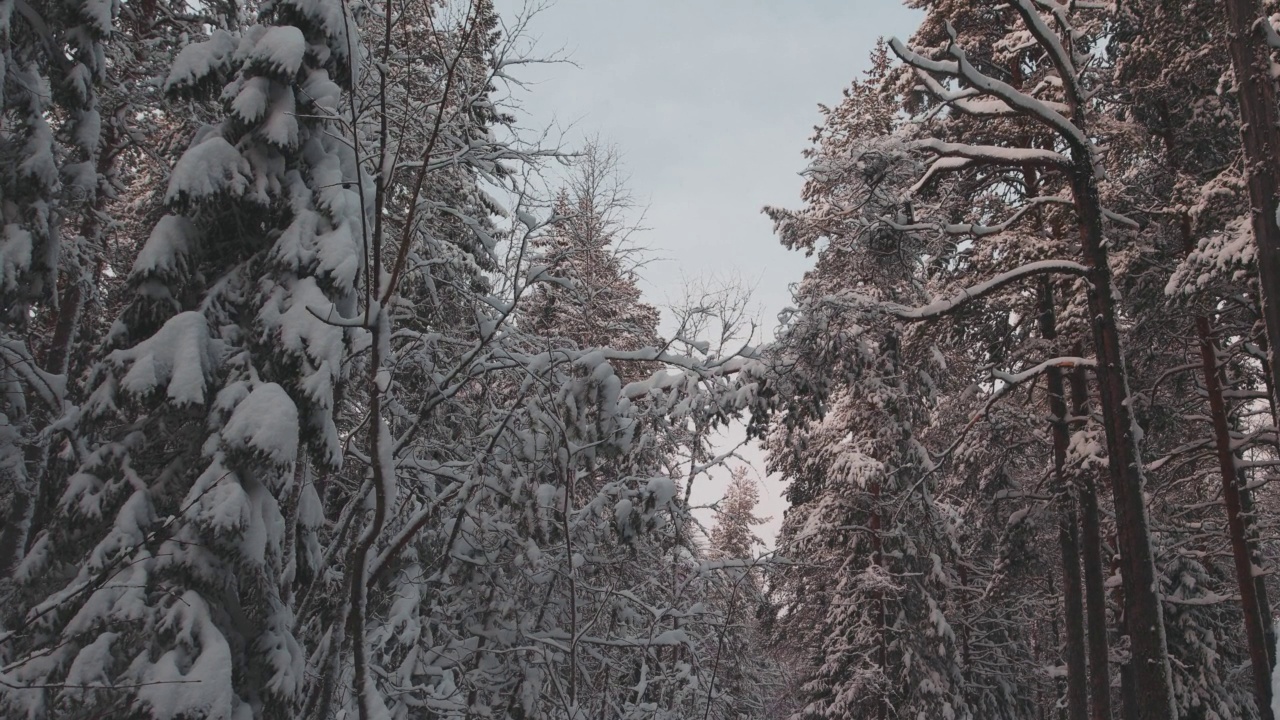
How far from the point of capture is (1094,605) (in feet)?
33.2

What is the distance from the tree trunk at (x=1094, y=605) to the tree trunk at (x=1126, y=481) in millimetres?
4042

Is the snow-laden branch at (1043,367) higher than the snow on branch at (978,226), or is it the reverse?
the snow on branch at (978,226)

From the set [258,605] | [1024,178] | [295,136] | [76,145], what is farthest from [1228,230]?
[76,145]

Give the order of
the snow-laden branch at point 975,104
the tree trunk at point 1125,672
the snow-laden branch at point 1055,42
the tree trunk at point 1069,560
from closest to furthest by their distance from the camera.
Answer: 1. the snow-laden branch at point 1055,42
2. the snow-laden branch at point 975,104
3. the tree trunk at point 1069,560
4. the tree trunk at point 1125,672

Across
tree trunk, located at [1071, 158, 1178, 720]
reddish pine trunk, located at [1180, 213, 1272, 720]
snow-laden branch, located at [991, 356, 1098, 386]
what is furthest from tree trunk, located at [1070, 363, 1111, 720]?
tree trunk, located at [1071, 158, 1178, 720]

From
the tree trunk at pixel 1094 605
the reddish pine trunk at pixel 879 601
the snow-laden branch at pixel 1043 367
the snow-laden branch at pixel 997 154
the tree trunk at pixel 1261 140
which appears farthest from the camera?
the reddish pine trunk at pixel 879 601

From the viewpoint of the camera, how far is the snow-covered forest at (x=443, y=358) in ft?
14.8

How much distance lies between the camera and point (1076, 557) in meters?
11.3

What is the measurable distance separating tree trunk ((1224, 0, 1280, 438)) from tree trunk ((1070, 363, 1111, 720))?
259 inches

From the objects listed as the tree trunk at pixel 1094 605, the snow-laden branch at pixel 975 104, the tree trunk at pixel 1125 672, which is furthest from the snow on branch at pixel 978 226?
the tree trunk at pixel 1125 672

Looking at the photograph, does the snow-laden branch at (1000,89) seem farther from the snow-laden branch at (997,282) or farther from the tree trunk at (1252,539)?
the tree trunk at (1252,539)

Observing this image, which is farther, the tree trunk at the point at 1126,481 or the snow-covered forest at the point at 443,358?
the tree trunk at the point at 1126,481

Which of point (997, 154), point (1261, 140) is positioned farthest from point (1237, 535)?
point (1261, 140)

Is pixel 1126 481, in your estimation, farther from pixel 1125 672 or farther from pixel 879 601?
pixel 1125 672
